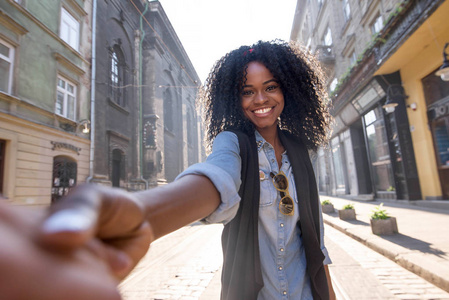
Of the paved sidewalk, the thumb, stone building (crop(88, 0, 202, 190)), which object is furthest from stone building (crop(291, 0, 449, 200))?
stone building (crop(88, 0, 202, 190))

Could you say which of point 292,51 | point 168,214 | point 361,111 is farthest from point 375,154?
point 168,214

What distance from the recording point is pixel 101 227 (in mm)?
447

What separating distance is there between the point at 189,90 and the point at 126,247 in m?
29.4

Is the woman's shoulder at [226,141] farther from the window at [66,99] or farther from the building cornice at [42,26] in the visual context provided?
the window at [66,99]

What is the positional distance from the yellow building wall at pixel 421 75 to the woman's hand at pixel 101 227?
9.42 m

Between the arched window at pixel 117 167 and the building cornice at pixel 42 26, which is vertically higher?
the building cornice at pixel 42 26

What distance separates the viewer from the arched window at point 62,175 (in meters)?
10.2

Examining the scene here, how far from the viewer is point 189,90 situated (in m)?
28.9

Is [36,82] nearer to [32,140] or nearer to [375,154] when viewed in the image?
[32,140]

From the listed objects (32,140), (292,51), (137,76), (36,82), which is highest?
(137,76)

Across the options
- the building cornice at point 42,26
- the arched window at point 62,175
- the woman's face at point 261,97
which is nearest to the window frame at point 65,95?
the building cornice at point 42,26

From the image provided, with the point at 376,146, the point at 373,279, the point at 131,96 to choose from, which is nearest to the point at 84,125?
the point at 131,96

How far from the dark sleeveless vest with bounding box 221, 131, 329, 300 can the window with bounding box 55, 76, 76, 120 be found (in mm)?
11349

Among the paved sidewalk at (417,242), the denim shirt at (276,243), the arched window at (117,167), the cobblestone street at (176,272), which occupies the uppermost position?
the arched window at (117,167)
